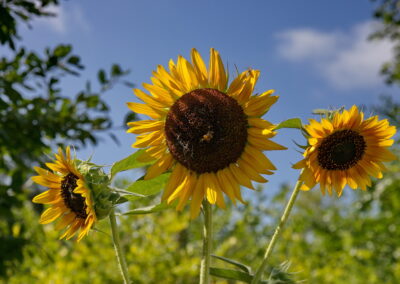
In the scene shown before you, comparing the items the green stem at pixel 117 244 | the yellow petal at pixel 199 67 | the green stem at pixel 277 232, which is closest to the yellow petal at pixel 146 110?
the yellow petal at pixel 199 67

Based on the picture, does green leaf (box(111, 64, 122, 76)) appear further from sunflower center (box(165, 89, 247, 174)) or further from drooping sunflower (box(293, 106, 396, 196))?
drooping sunflower (box(293, 106, 396, 196))

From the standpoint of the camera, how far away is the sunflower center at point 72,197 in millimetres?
1044

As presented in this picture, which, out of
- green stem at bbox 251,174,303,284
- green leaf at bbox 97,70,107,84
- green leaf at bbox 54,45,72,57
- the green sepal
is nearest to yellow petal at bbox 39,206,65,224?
the green sepal

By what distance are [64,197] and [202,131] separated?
366 millimetres

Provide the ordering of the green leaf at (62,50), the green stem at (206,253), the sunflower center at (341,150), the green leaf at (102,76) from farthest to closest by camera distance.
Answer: the green leaf at (102,76)
the green leaf at (62,50)
the sunflower center at (341,150)
the green stem at (206,253)

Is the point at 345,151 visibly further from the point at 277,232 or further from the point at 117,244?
the point at 117,244

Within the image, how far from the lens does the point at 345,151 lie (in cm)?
100

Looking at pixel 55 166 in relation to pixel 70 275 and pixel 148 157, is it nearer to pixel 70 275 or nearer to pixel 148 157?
pixel 148 157

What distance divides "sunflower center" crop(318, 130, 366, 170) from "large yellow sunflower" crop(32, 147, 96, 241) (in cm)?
55

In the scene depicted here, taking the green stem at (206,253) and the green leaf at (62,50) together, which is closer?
the green stem at (206,253)

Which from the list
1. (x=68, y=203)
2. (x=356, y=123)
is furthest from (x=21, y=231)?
(x=356, y=123)

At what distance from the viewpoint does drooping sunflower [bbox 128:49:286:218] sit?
3.18 feet

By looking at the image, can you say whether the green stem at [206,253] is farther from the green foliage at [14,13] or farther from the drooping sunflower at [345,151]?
the green foliage at [14,13]

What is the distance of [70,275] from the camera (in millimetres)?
3686
